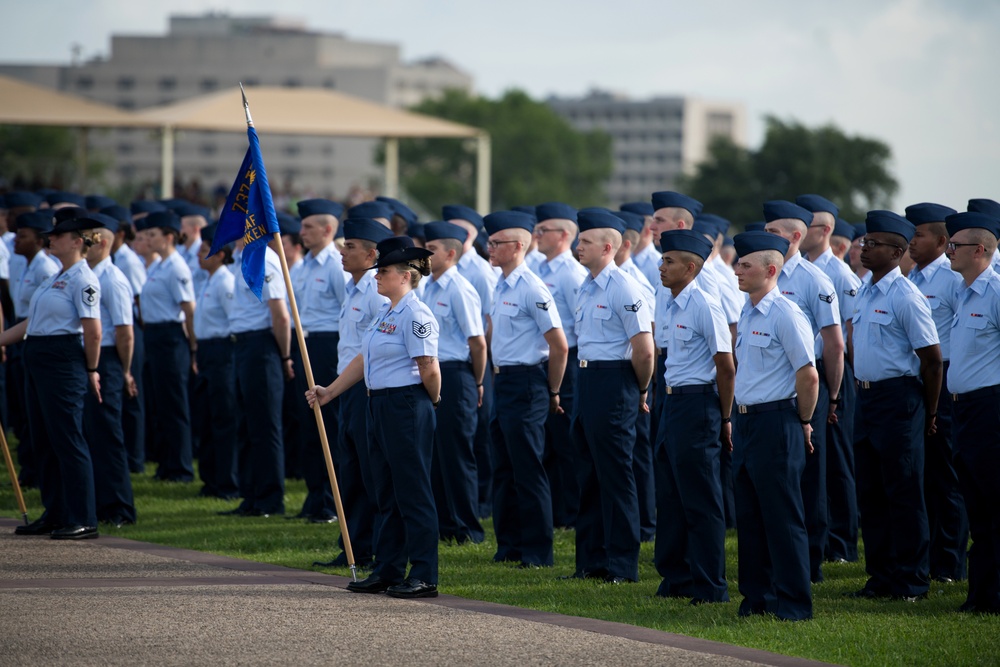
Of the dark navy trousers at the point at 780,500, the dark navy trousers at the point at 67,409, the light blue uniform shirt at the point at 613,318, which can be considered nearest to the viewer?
the dark navy trousers at the point at 780,500

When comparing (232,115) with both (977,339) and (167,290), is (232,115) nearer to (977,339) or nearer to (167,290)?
(167,290)

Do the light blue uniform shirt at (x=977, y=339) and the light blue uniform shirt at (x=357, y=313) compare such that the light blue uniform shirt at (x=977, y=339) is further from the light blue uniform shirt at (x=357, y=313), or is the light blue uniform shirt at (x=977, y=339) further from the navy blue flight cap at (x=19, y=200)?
the navy blue flight cap at (x=19, y=200)

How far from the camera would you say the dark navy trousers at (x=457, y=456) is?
37.4ft

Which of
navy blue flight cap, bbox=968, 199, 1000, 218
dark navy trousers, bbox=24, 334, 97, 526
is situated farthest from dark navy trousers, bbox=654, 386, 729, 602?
dark navy trousers, bbox=24, 334, 97, 526

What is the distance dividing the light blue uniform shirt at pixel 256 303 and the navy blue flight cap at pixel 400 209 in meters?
1.54

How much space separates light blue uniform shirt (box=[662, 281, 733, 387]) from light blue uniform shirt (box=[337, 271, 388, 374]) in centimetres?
234

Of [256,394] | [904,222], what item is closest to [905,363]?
[904,222]

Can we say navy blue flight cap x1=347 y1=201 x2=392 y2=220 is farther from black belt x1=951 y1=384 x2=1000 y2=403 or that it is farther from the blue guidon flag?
black belt x1=951 y1=384 x2=1000 y2=403

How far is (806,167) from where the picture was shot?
286 ft

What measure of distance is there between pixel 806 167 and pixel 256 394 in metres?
78.1

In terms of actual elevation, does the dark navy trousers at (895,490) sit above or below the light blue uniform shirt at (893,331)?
below

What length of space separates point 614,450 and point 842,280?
2895 millimetres

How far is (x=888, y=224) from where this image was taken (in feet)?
32.3

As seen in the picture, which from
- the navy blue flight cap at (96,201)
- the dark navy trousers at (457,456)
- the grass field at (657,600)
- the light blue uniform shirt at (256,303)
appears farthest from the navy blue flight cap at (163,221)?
the dark navy trousers at (457,456)
